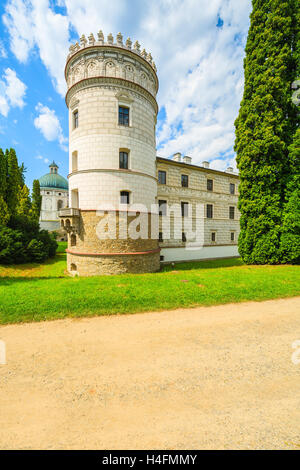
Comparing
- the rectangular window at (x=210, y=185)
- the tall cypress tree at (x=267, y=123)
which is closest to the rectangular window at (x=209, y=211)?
the rectangular window at (x=210, y=185)

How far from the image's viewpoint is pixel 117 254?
1455 centimetres

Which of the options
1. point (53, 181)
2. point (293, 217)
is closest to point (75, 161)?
point (293, 217)

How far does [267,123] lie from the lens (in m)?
15.5

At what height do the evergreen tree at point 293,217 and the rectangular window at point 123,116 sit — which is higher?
the rectangular window at point 123,116

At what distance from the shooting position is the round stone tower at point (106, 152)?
14453 millimetres

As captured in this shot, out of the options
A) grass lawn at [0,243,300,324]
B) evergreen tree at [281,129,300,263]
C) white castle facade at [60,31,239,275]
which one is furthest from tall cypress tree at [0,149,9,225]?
evergreen tree at [281,129,300,263]

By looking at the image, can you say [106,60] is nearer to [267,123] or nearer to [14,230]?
[267,123]

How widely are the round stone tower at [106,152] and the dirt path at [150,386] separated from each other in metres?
8.73

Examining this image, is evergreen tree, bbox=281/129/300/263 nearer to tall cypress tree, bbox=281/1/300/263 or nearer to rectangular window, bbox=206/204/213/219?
tall cypress tree, bbox=281/1/300/263

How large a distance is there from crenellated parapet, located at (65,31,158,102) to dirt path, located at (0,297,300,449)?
16.9 metres

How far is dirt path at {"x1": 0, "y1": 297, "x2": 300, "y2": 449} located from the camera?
282cm

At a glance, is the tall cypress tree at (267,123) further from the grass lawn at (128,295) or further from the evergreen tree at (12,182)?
the evergreen tree at (12,182)
